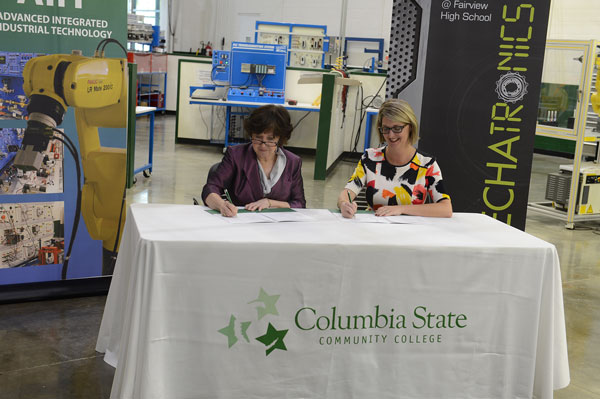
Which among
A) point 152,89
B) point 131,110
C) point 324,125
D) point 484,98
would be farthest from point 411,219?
point 152,89

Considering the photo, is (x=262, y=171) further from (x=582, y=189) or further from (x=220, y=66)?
(x=220, y=66)

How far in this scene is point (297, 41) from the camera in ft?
39.0

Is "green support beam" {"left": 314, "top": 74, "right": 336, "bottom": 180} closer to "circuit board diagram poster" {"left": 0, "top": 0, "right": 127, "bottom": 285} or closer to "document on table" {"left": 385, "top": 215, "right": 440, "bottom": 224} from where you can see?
"circuit board diagram poster" {"left": 0, "top": 0, "right": 127, "bottom": 285}

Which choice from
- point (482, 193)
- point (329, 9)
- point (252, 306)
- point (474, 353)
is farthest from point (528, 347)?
point (329, 9)

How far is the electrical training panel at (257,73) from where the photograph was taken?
8789 millimetres

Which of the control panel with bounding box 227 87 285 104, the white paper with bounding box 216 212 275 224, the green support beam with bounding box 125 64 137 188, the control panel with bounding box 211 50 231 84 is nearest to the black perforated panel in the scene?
the white paper with bounding box 216 212 275 224

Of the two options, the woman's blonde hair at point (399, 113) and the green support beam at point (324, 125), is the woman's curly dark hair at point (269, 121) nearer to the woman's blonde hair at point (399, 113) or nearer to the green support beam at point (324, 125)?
the woman's blonde hair at point (399, 113)

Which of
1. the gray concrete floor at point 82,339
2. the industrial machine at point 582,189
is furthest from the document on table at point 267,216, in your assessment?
the industrial machine at point 582,189

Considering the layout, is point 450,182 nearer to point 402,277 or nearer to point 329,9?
point 402,277

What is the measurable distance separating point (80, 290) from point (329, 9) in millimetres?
11463

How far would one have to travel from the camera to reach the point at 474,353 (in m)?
2.40

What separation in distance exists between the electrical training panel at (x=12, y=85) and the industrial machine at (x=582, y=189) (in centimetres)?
470

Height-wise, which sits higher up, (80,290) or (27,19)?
(27,19)

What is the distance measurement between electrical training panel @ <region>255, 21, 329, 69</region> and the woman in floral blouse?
28.5ft
